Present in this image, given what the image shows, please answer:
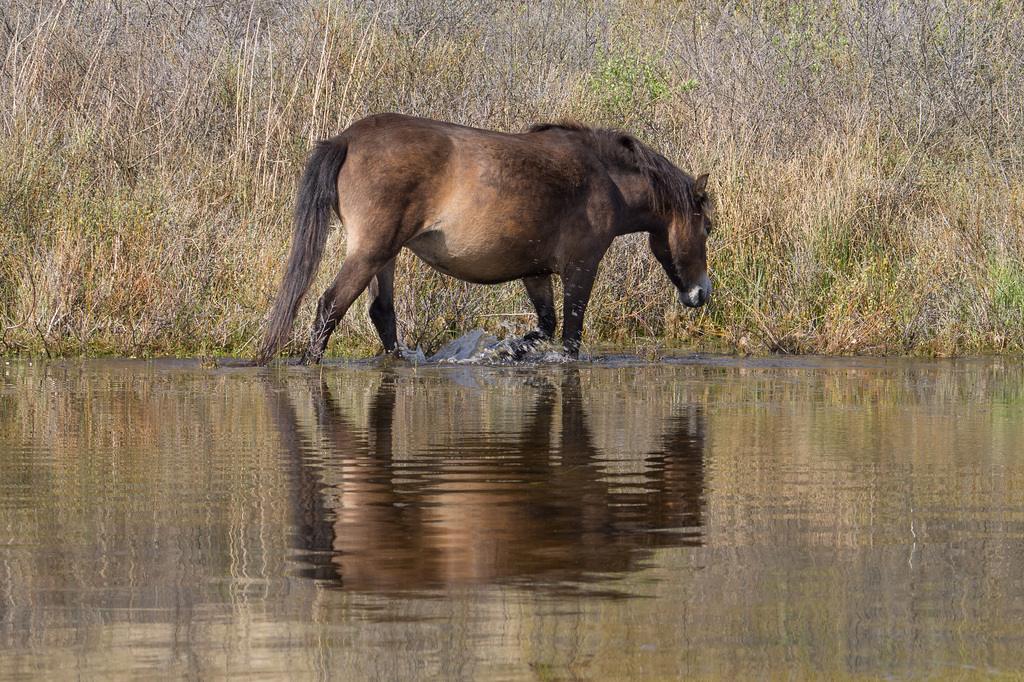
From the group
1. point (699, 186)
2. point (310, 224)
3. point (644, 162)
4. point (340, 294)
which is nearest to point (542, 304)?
point (644, 162)

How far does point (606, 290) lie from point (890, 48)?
23.0 feet

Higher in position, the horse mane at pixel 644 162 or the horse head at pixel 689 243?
the horse mane at pixel 644 162

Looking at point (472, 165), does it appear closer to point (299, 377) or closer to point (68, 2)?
point (299, 377)

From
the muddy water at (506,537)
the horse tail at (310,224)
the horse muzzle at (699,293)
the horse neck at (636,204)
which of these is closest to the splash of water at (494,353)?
the horse tail at (310,224)

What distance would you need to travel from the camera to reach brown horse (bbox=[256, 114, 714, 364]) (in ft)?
30.0

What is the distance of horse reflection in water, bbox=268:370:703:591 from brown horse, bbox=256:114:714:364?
277cm

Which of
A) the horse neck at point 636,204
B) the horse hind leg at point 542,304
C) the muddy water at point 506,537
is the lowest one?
the muddy water at point 506,537

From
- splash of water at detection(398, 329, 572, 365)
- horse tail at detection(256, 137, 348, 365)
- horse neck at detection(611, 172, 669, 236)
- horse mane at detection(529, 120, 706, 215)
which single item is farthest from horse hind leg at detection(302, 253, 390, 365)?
horse neck at detection(611, 172, 669, 236)

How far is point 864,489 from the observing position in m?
4.88

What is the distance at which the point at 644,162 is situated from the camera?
411 inches

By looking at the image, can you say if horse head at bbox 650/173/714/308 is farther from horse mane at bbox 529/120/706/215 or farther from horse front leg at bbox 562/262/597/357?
horse front leg at bbox 562/262/597/357

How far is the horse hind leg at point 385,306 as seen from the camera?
9875 mm

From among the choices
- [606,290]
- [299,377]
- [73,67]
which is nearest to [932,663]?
[299,377]

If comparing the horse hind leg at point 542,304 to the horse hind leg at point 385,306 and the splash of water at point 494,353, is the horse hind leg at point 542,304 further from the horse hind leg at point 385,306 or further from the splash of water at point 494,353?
the horse hind leg at point 385,306
